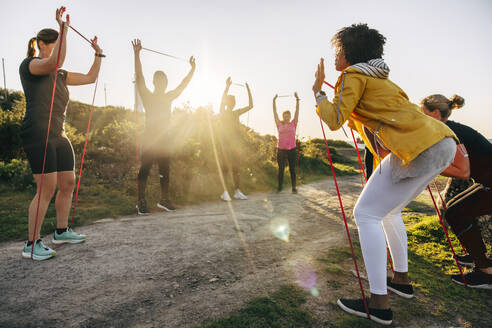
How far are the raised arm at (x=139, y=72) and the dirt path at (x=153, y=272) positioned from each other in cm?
229

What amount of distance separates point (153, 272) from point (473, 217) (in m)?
3.14

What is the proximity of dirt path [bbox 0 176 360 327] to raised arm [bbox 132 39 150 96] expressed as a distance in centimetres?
229

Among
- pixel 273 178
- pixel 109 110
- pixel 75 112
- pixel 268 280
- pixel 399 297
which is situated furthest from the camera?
pixel 109 110

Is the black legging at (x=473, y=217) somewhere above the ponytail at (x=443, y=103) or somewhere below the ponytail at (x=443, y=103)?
below

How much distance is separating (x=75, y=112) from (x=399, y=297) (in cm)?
2454

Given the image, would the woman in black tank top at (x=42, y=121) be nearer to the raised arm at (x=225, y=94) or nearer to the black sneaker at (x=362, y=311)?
the black sneaker at (x=362, y=311)

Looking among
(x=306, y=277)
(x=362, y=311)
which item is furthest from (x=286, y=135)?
(x=362, y=311)

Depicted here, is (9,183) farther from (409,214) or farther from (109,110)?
(109,110)

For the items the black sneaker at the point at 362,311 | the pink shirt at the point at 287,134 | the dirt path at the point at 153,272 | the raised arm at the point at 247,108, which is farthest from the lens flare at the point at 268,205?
the black sneaker at the point at 362,311

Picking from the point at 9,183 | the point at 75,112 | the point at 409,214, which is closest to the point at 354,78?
the point at 409,214

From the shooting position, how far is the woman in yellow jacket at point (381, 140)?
178cm

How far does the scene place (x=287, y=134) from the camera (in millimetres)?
7301

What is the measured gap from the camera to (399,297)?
2.22 m

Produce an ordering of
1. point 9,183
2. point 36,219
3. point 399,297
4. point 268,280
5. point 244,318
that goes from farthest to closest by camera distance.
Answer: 1. point 9,183
2. point 36,219
3. point 268,280
4. point 399,297
5. point 244,318
